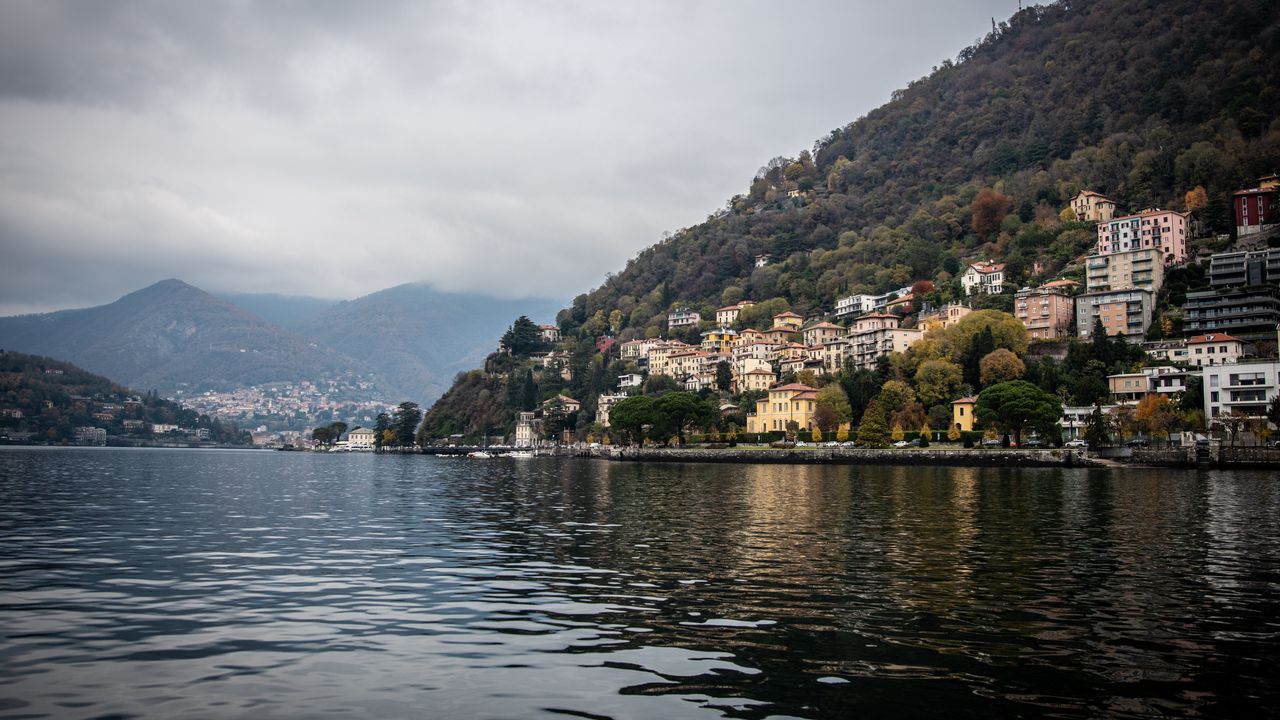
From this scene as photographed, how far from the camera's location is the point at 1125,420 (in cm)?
7956

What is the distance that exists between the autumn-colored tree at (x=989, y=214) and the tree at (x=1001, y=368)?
70514mm

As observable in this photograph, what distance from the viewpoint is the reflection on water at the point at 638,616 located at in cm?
950

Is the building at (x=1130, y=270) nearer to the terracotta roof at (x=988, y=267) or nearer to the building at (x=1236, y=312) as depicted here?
the building at (x=1236, y=312)

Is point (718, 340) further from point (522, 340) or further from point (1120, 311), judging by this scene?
point (1120, 311)

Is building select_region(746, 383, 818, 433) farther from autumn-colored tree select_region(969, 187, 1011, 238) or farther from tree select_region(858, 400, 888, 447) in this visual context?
autumn-colored tree select_region(969, 187, 1011, 238)

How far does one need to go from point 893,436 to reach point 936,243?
8236 centimetres

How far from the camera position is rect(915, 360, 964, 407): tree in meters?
95.0

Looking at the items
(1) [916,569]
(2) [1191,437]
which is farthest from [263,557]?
(2) [1191,437]

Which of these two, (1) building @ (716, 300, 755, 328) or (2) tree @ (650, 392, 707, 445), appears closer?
(2) tree @ (650, 392, 707, 445)

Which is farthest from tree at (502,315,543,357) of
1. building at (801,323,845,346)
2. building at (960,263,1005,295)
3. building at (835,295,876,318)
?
building at (960,263,1005,295)

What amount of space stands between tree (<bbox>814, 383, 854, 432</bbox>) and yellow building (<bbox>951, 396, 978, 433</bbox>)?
12915 mm

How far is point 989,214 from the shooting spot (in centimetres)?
15500

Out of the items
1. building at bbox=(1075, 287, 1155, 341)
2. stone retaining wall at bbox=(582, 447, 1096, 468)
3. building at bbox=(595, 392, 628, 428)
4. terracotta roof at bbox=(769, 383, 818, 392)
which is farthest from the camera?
building at bbox=(595, 392, 628, 428)

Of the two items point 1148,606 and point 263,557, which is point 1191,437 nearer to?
point 1148,606
